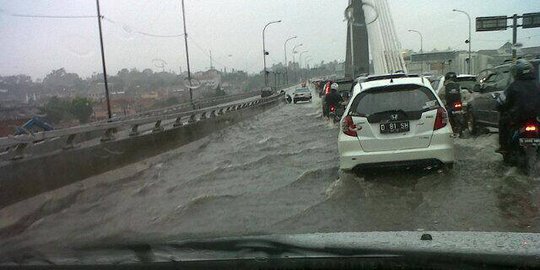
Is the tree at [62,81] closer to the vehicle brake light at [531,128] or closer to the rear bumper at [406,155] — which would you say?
the rear bumper at [406,155]

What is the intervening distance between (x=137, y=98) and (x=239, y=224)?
13.9 m

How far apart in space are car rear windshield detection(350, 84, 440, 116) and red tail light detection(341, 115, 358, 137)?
0.39ft

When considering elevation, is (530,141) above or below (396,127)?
below

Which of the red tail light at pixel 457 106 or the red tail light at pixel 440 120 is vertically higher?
the red tail light at pixel 440 120

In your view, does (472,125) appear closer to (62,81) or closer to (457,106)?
(457,106)

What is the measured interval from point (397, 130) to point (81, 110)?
7907mm

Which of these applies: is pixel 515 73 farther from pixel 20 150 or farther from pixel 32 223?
pixel 20 150

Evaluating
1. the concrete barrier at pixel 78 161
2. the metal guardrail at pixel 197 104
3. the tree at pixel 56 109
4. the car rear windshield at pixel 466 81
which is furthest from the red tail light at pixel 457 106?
the car rear windshield at pixel 466 81

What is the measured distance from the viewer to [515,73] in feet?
27.6

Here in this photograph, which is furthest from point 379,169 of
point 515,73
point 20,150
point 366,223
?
point 20,150

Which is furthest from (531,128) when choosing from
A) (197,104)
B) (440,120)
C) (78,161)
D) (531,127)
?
(197,104)

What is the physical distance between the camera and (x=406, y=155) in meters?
8.41

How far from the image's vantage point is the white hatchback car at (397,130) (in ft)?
27.7

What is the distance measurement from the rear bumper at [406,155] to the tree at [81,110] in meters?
6.98
